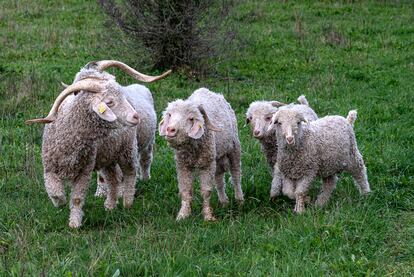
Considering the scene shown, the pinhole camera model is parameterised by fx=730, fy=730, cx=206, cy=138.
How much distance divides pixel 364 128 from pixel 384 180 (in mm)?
2047

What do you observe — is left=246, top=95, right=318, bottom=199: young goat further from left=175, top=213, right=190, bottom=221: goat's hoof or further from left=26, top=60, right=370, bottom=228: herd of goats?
left=175, top=213, right=190, bottom=221: goat's hoof

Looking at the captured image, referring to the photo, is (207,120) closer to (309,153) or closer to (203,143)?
(203,143)

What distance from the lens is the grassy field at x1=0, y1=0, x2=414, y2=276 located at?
5.70m

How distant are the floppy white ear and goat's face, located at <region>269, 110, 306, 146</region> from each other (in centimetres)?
85

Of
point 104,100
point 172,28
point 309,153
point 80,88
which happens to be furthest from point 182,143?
point 172,28

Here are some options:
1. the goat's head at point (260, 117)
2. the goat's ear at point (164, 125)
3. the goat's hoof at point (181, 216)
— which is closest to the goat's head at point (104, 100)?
the goat's ear at point (164, 125)

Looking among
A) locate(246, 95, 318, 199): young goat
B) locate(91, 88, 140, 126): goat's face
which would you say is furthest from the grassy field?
locate(91, 88, 140, 126): goat's face

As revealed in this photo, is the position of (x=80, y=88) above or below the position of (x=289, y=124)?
above

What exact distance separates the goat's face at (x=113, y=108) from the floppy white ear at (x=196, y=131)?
0.58m

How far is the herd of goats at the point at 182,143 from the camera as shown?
6691 millimetres

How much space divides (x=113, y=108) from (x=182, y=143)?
780 mm

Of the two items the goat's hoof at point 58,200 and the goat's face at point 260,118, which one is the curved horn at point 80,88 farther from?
the goat's face at point 260,118

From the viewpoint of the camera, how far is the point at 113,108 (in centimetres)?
648

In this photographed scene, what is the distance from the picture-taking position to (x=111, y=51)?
46.4 ft
